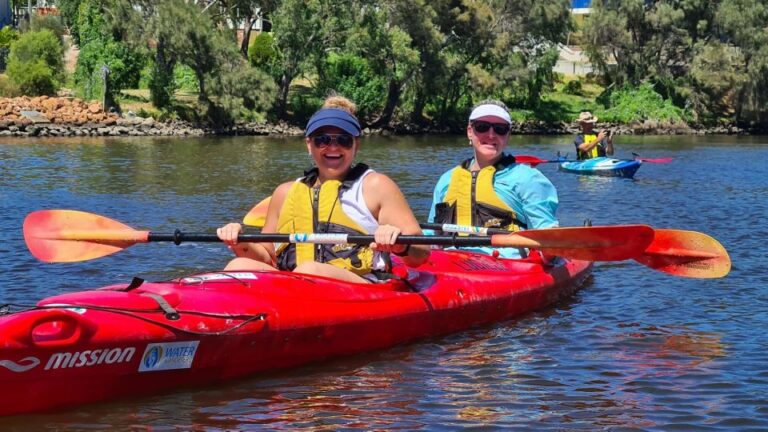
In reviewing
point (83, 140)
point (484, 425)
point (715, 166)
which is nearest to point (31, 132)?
point (83, 140)

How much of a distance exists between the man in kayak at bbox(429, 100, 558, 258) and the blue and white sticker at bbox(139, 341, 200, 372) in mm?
3181

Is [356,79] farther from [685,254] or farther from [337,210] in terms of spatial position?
[337,210]

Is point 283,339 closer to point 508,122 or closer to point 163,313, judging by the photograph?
point 163,313

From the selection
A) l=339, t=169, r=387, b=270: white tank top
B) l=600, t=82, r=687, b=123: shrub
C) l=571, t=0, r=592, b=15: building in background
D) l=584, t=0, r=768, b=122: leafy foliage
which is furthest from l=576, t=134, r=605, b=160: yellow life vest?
l=571, t=0, r=592, b=15: building in background

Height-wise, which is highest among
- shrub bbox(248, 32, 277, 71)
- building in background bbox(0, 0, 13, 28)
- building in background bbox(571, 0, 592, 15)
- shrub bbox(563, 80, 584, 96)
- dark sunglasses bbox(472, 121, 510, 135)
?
building in background bbox(571, 0, 592, 15)

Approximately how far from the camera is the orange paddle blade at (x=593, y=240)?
7.02m

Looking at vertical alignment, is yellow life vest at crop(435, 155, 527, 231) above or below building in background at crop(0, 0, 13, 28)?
below

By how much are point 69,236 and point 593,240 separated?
3580 mm

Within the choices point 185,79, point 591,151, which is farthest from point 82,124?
point 591,151

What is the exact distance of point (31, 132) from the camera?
36156mm

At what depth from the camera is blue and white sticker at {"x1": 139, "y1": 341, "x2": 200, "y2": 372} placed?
5.70 m

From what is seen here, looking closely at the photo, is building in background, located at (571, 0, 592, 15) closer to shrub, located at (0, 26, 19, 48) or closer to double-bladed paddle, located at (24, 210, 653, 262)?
shrub, located at (0, 26, 19, 48)

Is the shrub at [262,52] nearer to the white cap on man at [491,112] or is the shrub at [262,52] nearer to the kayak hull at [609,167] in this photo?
the kayak hull at [609,167]

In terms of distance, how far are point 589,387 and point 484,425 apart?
1035 millimetres
